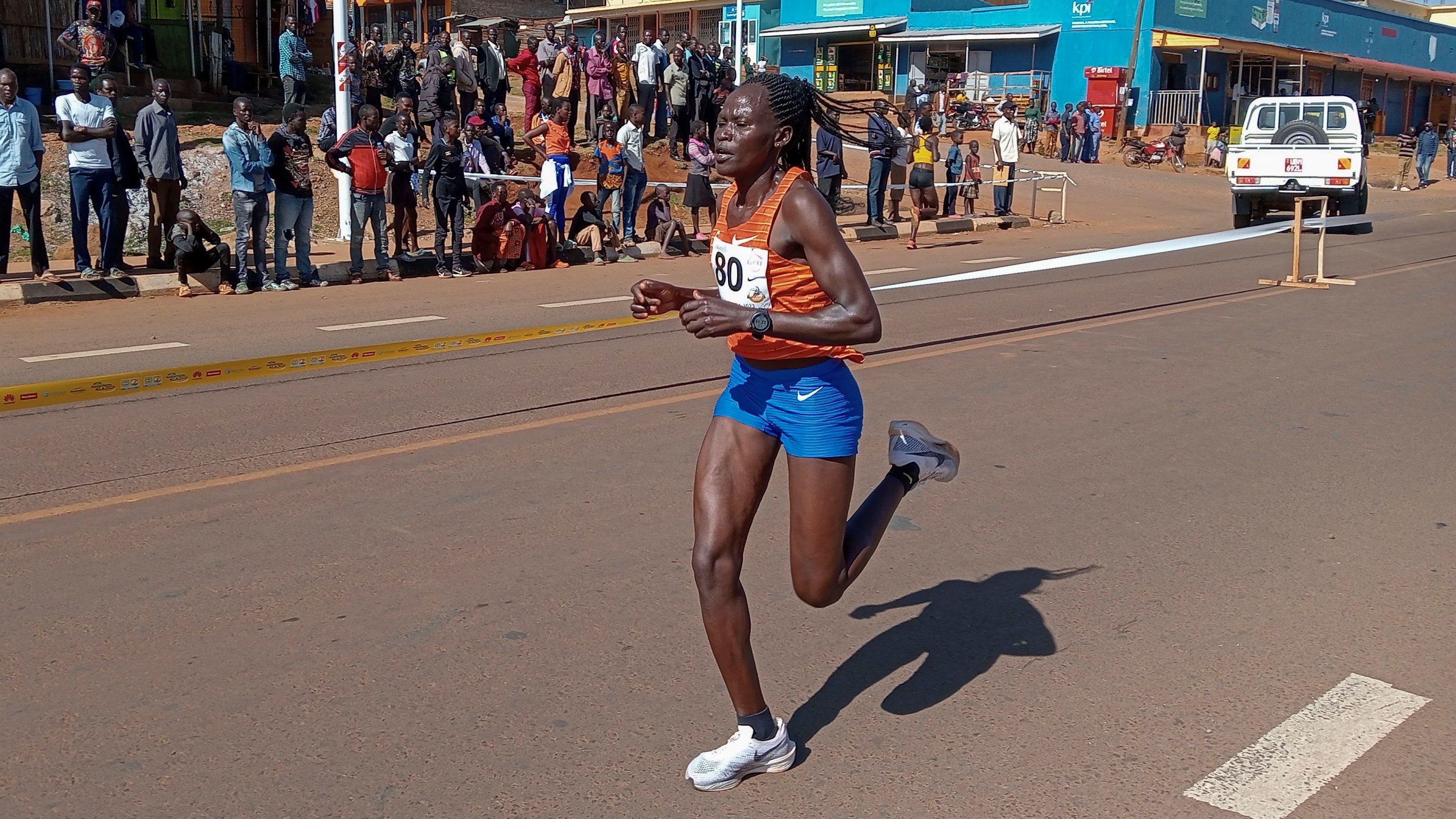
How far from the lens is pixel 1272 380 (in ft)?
29.9

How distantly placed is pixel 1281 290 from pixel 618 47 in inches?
548

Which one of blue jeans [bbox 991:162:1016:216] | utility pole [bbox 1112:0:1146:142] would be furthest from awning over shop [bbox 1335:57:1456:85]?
blue jeans [bbox 991:162:1016:216]

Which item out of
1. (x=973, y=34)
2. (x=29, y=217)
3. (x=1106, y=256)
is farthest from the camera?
(x=973, y=34)

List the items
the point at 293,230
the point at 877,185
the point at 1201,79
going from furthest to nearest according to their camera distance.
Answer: the point at 1201,79 → the point at 877,185 → the point at 293,230

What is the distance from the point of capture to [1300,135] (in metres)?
24.0

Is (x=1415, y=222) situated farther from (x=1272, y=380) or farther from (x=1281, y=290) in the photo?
(x=1272, y=380)

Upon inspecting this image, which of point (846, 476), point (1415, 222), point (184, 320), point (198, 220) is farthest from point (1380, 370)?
point (1415, 222)

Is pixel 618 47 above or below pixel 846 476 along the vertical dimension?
above

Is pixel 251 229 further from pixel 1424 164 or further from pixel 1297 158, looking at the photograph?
pixel 1424 164

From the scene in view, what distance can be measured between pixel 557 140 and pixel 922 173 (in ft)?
21.5

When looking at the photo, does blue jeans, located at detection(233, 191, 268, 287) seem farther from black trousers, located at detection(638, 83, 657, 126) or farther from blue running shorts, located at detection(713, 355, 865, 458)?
black trousers, located at detection(638, 83, 657, 126)

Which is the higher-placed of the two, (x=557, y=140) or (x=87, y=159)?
(x=557, y=140)

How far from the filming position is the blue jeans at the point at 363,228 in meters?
14.2

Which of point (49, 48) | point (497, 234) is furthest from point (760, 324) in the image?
point (49, 48)
